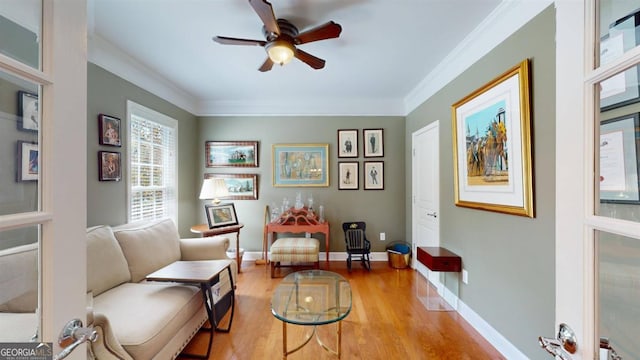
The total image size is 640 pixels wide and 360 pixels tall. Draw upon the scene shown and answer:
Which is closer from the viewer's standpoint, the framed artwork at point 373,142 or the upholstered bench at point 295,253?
the upholstered bench at point 295,253

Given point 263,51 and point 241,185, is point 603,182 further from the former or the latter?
point 241,185

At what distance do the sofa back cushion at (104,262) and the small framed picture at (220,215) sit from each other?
4.34 ft

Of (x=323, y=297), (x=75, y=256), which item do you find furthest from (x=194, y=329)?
(x=75, y=256)

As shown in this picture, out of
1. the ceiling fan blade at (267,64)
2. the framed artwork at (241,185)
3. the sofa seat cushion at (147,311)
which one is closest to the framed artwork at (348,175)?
the framed artwork at (241,185)

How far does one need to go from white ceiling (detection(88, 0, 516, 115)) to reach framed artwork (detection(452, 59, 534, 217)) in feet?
2.11

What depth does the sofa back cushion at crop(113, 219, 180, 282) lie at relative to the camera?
211cm

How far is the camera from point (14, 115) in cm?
58

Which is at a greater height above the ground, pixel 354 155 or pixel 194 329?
pixel 354 155

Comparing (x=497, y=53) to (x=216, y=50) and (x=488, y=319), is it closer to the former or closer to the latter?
(x=488, y=319)

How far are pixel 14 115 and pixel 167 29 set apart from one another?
2001 mm

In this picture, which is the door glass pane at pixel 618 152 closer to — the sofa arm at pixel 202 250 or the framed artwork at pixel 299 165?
the sofa arm at pixel 202 250

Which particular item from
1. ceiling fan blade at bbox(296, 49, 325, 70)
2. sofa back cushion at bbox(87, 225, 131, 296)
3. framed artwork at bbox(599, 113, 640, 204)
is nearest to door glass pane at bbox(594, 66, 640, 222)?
framed artwork at bbox(599, 113, 640, 204)

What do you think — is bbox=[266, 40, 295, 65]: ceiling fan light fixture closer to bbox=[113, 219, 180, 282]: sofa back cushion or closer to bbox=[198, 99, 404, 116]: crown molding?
bbox=[198, 99, 404, 116]: crown molding

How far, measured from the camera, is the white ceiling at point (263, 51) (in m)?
1.84
